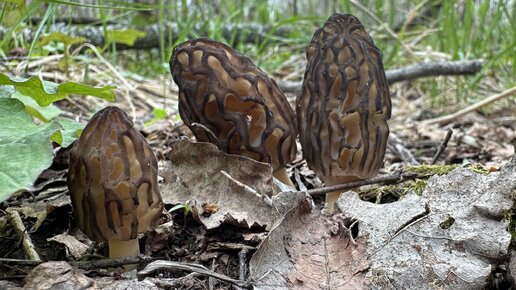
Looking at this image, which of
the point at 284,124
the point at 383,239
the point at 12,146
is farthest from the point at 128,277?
the point at 284,124

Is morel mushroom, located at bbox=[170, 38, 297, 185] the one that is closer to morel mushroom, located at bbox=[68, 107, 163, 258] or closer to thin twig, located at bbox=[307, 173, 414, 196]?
thin twig, located at bbox=[307, 173, 414, 196]

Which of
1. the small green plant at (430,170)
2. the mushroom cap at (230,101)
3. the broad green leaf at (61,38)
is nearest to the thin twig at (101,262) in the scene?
the mushroom cap at (230,101)

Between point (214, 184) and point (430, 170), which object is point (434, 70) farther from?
point (214, 184)

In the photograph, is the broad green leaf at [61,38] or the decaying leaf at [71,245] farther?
the broad green leaf at [61,38]

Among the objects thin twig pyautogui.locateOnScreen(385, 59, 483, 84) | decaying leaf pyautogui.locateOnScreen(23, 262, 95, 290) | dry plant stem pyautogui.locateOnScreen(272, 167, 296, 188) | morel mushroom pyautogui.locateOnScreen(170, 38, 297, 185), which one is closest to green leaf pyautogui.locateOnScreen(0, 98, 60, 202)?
decaying leaf pyautogui.locateOnScreen(23, 262, 95, 290)

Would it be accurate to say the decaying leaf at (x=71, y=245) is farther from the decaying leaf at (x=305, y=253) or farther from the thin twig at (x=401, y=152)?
the thin twig at (x=401, y=152)

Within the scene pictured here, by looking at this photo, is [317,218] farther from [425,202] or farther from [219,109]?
[219,109]

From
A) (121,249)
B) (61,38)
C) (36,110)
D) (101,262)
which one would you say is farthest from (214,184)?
(61,38)
